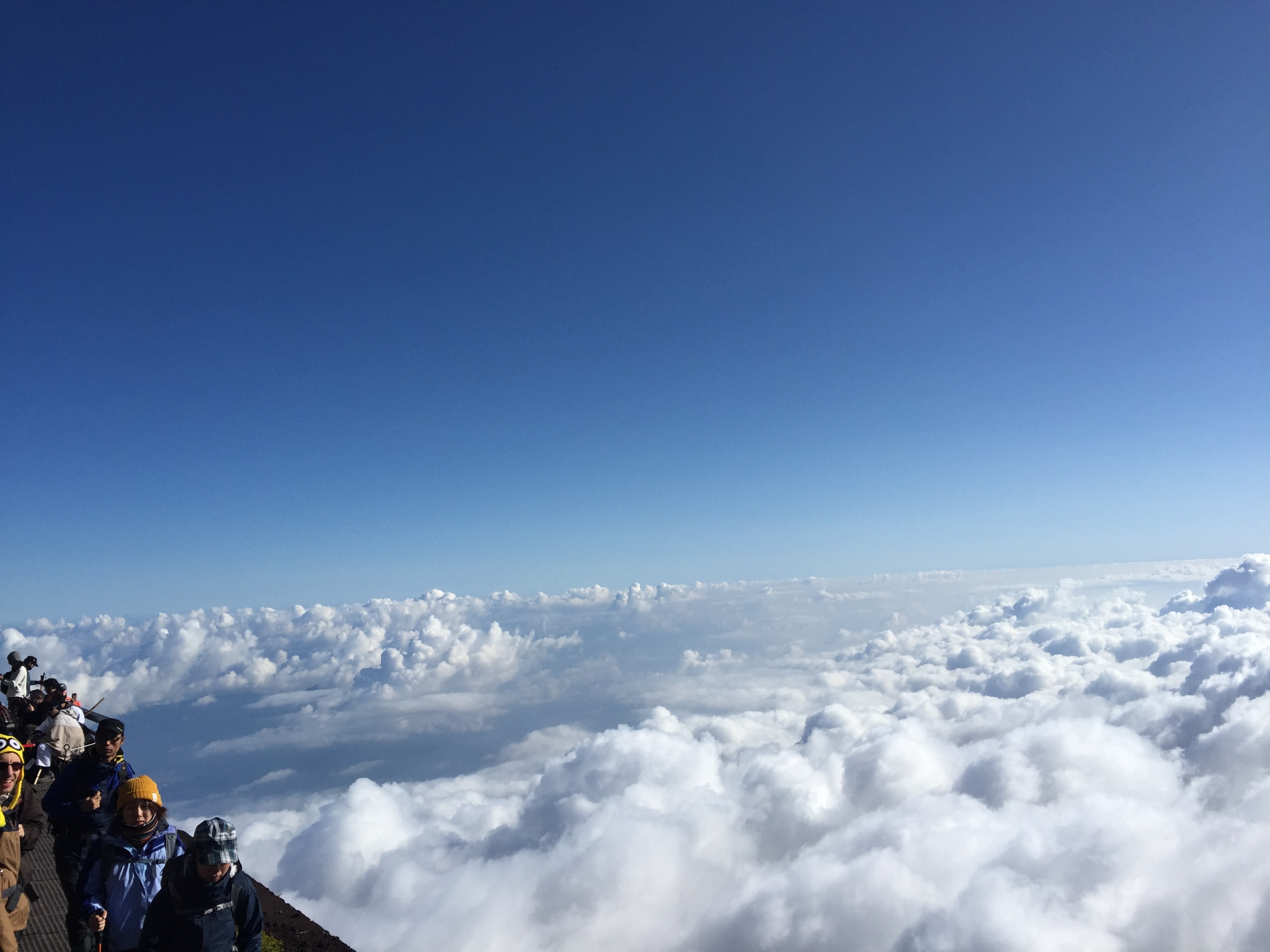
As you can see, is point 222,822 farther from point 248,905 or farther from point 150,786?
point 150,786

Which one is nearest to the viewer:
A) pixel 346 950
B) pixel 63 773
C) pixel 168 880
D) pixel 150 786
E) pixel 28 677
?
pixel 168 880

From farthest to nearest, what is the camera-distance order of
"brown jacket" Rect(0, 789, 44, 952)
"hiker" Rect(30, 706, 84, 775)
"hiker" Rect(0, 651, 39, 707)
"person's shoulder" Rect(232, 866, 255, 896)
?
"hiker" Rect(0, 651, 39, 707) < "hiker" Rect(30, 706, 84, 775) < "brown jacket" Rect(0, 789, 44, 952) < "person's shoulder" Rect(232, 866, 255, 896)

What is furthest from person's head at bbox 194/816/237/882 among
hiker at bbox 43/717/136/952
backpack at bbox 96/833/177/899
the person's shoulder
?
hiker at bbox 43/717/136/952

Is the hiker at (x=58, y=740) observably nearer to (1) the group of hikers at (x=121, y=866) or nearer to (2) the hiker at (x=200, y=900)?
(1) the group of hikers at (x=121, y=866)

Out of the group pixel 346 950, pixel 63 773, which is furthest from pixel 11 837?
pixel 346 950

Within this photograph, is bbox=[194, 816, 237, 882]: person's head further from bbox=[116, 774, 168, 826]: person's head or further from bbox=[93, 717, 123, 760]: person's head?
bbox=[93, 717, 123, 760]: person's head

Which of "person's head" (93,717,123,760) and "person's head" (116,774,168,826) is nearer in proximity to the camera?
"person's head" (116,774,168,826)

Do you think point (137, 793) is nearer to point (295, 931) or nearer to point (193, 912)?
point (193, 912)
